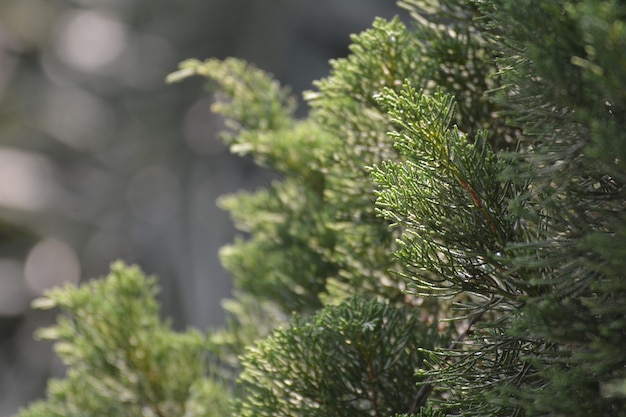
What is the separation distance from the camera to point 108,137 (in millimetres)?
3268

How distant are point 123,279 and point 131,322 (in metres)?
0.05

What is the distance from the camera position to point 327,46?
2832 mm

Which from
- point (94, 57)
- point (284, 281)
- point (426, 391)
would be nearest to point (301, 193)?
point (284, 281)

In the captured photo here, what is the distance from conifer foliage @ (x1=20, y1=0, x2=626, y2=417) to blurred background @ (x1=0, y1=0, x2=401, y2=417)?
203 cm

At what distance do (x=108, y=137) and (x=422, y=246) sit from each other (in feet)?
9.81

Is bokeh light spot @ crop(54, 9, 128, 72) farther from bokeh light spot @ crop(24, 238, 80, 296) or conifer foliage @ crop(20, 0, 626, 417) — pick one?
conifer foliage @ crop(20, 0, 626, 417)

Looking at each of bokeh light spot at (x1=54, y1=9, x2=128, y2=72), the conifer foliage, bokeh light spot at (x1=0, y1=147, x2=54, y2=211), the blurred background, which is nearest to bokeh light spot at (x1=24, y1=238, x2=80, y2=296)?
the blurred background

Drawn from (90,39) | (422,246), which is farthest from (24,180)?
(422,246)

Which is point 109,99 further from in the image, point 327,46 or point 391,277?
point 391,277

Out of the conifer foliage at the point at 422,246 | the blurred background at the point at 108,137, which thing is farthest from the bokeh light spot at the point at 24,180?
the conifer foliage at the point at 422,246

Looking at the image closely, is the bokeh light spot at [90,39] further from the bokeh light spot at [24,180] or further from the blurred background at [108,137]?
the bokeh light spot at [24,180]

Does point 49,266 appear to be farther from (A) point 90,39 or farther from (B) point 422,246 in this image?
(B) point 422,246

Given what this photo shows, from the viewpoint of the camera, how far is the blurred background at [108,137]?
9.64 ft

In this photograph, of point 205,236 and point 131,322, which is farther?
point 205,236
